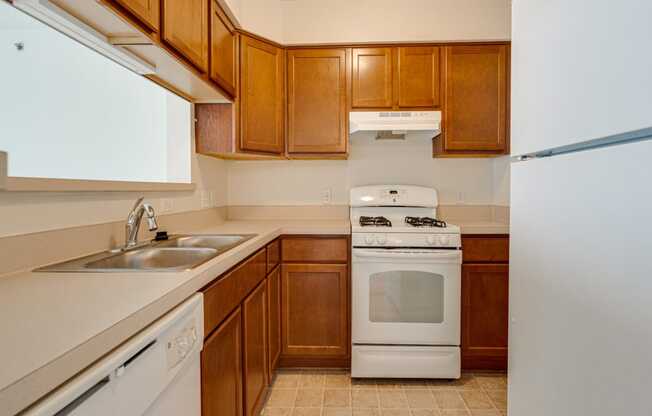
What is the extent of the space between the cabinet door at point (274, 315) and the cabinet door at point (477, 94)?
152 cm

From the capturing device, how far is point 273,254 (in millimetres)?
2135

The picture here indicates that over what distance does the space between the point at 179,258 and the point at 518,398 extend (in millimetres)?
1390

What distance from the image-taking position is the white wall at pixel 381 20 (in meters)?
2.70

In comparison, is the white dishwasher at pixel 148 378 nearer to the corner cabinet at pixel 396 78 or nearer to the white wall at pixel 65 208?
the white wall at pixel 65 208

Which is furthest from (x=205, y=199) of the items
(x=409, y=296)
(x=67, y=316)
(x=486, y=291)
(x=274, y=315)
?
(x=486, y=291)

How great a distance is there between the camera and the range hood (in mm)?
2418

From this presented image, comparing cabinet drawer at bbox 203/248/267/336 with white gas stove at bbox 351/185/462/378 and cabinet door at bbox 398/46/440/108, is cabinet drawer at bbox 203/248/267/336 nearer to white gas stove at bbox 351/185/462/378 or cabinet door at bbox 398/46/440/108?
white gas stove at bbox 351/185/462/378

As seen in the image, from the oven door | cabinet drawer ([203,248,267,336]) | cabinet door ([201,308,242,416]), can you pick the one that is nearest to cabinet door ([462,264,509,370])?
the oven door

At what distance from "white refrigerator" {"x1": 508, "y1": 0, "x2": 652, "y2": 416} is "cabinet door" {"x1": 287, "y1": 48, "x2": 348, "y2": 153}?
1489mm

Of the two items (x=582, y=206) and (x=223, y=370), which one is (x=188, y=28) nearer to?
(x=223, y=370)

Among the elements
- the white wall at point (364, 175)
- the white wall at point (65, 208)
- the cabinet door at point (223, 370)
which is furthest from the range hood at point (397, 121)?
the cabinet door at point (223, 370)

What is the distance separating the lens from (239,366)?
1459 millimetres

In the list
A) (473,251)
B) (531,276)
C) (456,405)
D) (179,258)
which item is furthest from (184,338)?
(473,251)

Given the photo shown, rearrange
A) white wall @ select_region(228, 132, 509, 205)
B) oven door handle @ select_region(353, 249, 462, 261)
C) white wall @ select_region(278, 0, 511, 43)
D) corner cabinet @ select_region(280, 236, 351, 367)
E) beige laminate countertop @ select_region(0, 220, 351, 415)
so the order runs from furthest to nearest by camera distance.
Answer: white wall @ select_region(228, 132, 509, 205) < white wall @ select_region(278, 0, 511, 43) < corner cabinet @ select_region(280, 236, 351, 367) < oven door handle @ select_region(353, 249, 462, 261) < beige laminate countertop @ select_region(0, 220, 351, 415)
